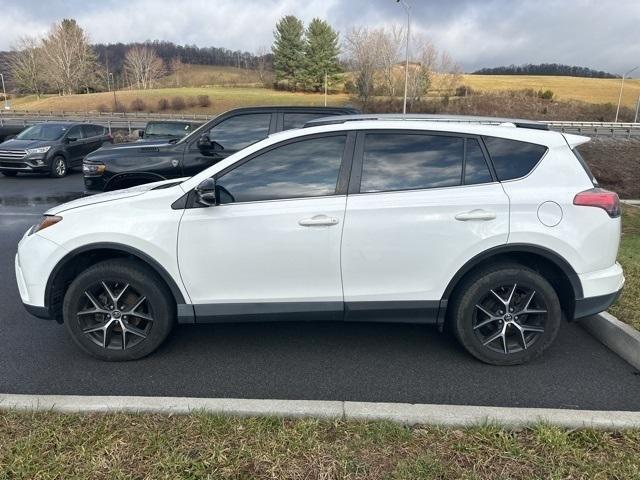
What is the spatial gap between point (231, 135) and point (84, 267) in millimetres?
3578

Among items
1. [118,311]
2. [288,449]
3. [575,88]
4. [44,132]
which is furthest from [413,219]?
[575,88]

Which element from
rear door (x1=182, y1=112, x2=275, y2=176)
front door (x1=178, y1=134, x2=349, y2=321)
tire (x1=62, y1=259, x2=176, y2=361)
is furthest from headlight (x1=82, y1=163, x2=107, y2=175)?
front door (x1=178, y1=134, x2=349, y2=321)

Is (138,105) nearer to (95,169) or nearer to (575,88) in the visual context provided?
(95,169)

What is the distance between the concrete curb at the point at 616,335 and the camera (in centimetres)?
360

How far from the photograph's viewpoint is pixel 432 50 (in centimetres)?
6512

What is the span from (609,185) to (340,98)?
5786cm

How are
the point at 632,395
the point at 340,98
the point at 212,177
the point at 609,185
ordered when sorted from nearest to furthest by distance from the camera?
the point at 632,395 < the point at 212,177 < the point at 609,185 < the point at 340,98

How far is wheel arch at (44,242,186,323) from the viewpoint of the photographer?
3398mm

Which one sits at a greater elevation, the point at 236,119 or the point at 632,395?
the point at 236,119

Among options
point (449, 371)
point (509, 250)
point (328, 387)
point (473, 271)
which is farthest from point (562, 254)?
point (328, 387)

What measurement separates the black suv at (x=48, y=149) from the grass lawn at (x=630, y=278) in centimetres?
1488

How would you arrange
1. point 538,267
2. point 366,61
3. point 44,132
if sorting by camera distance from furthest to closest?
point 366,61, point 44,132, point 538,267

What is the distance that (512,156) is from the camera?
11.4ft

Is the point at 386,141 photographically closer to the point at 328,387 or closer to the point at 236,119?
the point at 328,387
